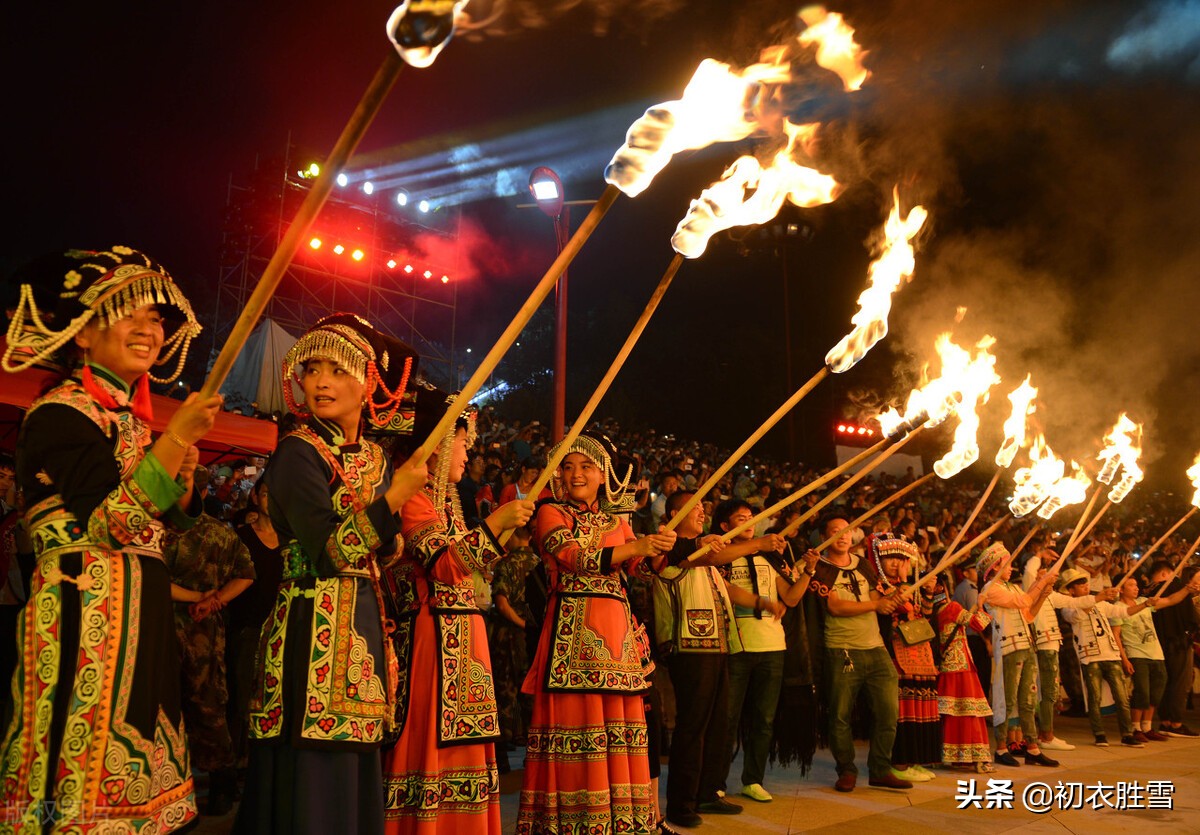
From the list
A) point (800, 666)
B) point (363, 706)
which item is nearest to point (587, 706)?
point (363, 706)

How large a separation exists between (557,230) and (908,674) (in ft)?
17.2

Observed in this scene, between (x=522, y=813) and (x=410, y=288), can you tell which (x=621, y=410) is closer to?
(x=410, y=288)

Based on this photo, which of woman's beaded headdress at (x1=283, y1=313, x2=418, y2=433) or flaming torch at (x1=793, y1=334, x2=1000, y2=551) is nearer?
woman's beaded headdress at (x1=283, y1=313, x2=418, y2=433)

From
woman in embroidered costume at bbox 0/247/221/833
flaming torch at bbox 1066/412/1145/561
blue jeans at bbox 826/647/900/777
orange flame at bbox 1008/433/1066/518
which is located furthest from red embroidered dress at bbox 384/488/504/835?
flaming torch at bbox 1066/412/1145/561

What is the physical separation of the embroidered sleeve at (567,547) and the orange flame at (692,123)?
6.85 feet

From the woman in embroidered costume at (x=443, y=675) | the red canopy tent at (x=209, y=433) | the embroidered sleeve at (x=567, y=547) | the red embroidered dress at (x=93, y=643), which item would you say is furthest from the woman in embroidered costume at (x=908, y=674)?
the red embroidered dress at (x=93, y=643)

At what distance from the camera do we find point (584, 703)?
4504mm

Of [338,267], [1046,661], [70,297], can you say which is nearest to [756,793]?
[1046,661]

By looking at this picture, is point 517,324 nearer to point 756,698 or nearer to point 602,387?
point 602,387

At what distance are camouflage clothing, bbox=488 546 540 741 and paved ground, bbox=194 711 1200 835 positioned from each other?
50 centimetres

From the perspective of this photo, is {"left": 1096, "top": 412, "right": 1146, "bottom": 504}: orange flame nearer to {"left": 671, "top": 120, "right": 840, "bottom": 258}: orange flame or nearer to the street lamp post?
the street lamp post

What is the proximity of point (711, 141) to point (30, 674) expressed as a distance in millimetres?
2841

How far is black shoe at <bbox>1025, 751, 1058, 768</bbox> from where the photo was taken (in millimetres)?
8086

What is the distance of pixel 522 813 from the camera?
4477mm
